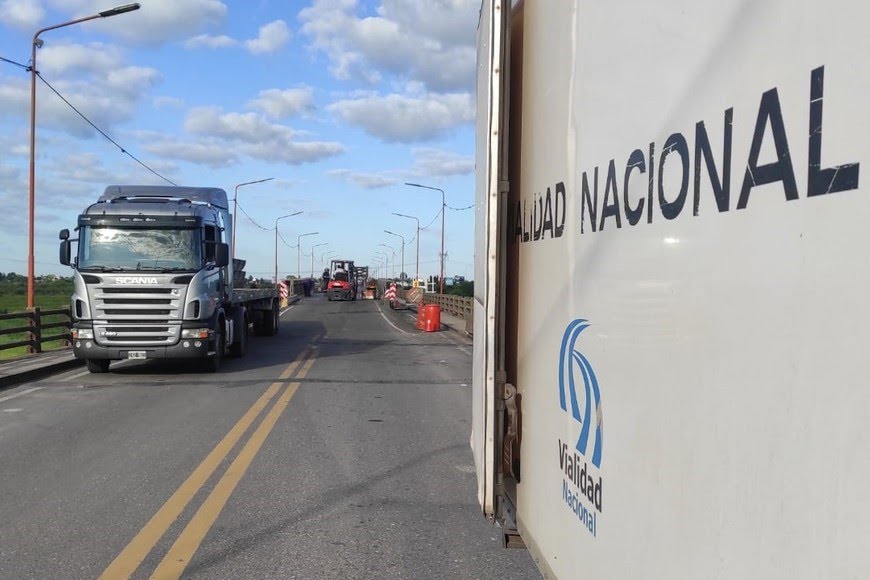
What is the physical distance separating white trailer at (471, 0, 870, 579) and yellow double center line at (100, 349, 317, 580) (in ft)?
8.87

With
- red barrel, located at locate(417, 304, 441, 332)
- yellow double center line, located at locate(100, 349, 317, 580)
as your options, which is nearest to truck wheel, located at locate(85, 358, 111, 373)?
yellow double center line, located at locate(100, 349, 317, 580)

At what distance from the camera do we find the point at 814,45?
1236 mm

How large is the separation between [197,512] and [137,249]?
9.04 meters

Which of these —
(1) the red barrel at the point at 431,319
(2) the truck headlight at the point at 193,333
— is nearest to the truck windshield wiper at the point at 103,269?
(2) the truck headlight at the point at 193,333

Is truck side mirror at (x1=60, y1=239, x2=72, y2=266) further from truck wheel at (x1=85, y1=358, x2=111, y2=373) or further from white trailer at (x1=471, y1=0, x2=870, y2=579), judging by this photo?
white trailer at (x1=471, y1=0, x2=870, y2=579)

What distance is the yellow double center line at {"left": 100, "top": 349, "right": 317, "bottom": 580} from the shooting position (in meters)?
4.54

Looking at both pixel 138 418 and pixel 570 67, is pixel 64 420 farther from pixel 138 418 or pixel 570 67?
pixel 570 67

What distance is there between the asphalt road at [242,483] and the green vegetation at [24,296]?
48.3 feet

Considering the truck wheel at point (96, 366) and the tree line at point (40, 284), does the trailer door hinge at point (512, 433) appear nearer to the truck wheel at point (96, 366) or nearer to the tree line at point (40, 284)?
the truck wheel at point (96, 366)

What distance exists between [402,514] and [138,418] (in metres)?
5.20

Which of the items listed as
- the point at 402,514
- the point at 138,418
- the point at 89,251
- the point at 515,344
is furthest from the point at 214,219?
the point at 515,344

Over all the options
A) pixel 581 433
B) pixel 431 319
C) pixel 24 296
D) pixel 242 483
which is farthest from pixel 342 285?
pixel 581 433

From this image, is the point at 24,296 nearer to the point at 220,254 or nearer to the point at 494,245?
the point at 220,254

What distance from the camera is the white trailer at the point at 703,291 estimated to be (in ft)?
3.84
